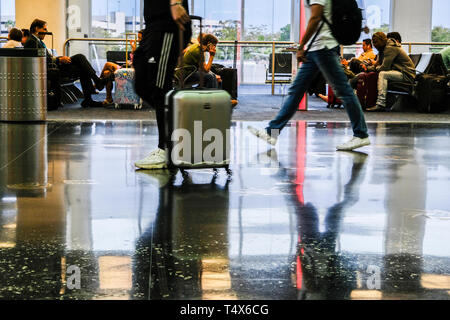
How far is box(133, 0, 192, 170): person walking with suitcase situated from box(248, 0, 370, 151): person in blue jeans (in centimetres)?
138

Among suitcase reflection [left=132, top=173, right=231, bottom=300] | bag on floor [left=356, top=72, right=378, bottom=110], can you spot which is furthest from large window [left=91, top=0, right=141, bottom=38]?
suitcase reflection [left=132, top=173, right=231, bottom=300]

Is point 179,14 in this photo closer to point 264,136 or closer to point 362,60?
point 264,136

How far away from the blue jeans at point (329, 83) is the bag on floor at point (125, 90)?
5.61 m

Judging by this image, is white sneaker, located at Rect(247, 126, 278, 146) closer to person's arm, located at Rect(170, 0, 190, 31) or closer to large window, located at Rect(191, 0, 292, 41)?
person's arm, located at Rect(170, 0, 190, 31)

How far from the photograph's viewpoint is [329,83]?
6.82m

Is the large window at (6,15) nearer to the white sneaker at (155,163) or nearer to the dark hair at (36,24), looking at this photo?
the dark hair at (36,24)

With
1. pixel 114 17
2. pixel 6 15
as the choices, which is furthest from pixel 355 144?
pixel 6 15

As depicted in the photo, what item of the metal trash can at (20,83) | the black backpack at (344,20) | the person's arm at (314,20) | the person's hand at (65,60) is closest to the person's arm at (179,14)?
the person's arm at (314,20)

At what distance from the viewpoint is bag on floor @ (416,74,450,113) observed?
12586 mm

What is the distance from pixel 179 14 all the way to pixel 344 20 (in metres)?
1.85
